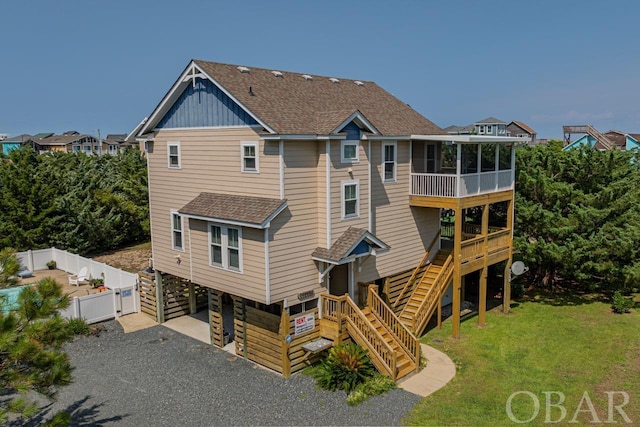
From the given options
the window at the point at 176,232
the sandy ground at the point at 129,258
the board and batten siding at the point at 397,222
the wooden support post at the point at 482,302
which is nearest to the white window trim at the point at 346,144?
the board and batten siding at the point at 397,222

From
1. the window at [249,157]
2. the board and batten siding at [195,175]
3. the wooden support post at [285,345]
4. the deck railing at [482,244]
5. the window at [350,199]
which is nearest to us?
the wooden support post at [285,345]

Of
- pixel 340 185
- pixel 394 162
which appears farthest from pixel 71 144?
pixel 340 185

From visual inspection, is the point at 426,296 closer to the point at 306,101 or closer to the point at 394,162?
the point at 394,162

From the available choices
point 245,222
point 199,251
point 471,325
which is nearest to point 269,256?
point 245,222

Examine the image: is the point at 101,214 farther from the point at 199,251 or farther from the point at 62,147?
the point at 62,147

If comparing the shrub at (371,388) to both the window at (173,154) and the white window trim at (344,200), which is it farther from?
the window at (173,154)

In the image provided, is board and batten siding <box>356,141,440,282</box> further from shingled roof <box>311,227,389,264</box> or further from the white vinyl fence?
the white vinyl fence

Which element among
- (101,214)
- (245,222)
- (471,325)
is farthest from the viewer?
(101,214)
